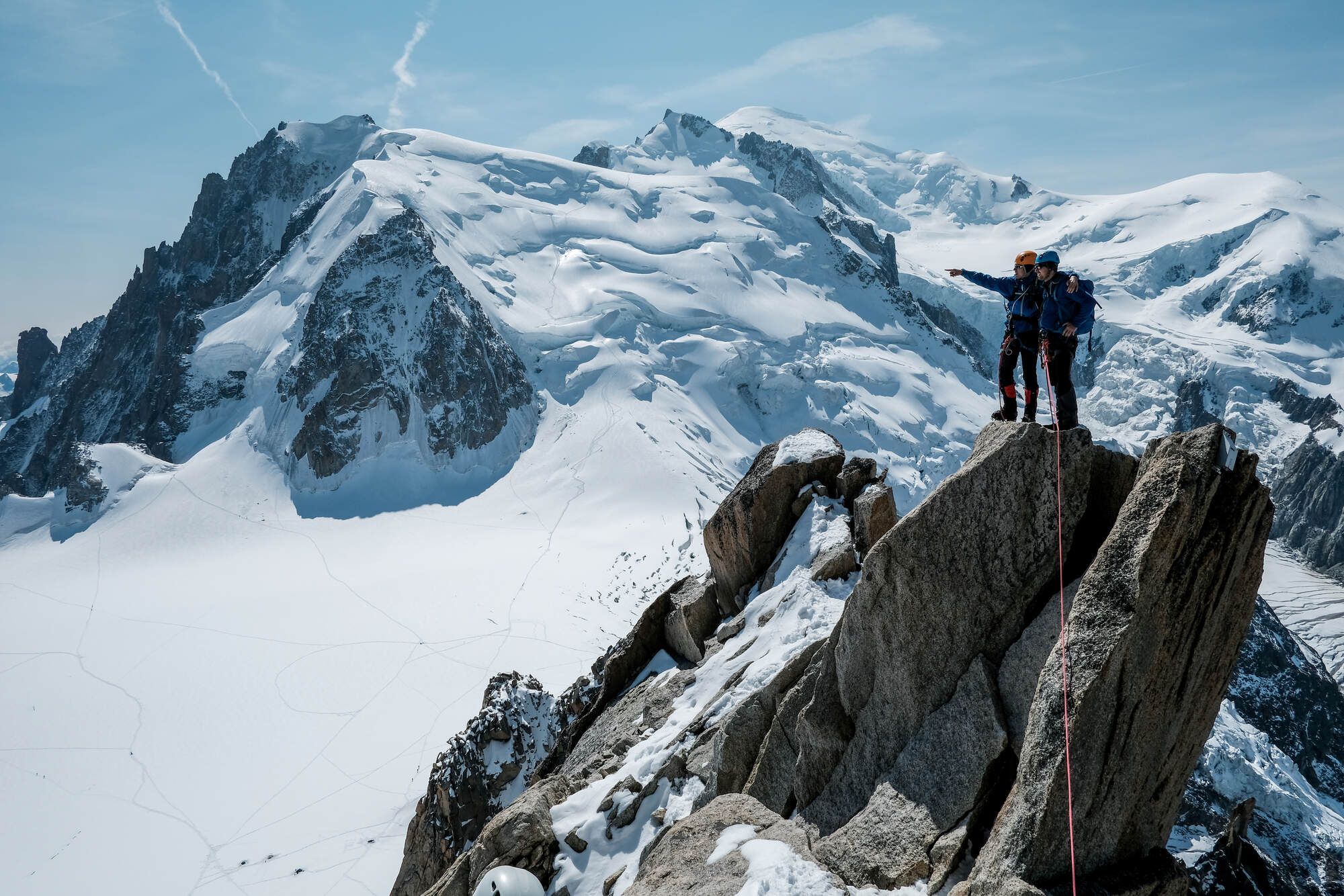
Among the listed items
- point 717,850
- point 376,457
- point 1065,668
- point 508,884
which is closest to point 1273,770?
point 717,850

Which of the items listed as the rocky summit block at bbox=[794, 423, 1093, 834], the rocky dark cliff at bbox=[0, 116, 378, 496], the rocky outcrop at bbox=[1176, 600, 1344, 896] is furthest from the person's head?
the rocky dark cliff at bbox=[0, 116, 378, 496]

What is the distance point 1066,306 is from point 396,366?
387ft

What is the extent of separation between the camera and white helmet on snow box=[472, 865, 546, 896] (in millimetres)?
12984

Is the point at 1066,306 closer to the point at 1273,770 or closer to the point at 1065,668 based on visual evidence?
the point at 1065,668

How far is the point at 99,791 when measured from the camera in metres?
48.7

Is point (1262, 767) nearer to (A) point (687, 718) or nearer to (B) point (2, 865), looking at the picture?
(A) point (687, 718)

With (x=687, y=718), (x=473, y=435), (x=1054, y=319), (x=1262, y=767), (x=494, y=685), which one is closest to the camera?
(x=1054, y=319)

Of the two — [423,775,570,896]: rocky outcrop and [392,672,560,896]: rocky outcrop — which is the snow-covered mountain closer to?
[392,672,560,896]: rocky outcrop

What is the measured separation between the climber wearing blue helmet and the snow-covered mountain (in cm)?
3730

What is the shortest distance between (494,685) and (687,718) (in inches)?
513

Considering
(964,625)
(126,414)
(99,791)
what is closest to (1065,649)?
(964,625)

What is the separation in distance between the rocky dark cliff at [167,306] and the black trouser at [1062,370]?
434 ft

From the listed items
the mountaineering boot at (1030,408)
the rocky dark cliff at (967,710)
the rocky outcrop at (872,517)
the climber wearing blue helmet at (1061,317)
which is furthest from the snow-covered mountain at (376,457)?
the climber wearing blue helmet at (1061,317)

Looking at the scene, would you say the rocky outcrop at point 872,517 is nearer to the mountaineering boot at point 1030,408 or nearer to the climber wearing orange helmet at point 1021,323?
the climber wearing orange helmet at point 1021,323
